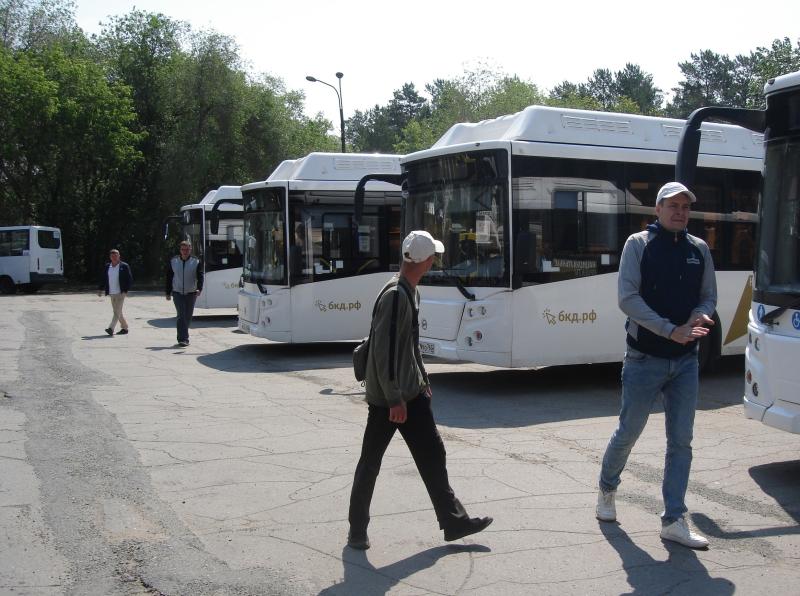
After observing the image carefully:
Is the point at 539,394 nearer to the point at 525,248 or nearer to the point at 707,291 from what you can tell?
the point at 525,248

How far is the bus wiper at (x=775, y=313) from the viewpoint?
644 centimetres

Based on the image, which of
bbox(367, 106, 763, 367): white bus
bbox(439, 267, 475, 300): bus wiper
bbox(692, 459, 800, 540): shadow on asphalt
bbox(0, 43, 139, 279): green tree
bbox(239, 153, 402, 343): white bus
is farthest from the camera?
bbox(0, 43, 139, 279): green tree

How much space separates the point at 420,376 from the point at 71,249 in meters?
43.9

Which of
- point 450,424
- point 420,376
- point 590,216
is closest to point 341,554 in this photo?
point 420,376

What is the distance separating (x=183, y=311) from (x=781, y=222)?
12.5 m

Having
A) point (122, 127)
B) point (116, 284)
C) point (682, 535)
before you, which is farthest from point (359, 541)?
point (122, 127)

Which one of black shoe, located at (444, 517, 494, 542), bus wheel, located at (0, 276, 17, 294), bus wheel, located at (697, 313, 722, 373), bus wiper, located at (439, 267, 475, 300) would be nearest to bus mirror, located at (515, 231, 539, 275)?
bus wiper, located at (439, 267, 475, 300)

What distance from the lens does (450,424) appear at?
9219mm

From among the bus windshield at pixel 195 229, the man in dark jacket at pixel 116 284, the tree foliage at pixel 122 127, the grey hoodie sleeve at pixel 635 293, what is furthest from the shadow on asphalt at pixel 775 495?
the tree foliage at pixel 122 127

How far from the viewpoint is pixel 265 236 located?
51.7ft

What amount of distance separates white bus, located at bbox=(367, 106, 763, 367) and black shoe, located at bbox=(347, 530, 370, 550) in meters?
5.38

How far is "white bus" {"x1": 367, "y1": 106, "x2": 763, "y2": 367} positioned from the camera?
34.6 ft

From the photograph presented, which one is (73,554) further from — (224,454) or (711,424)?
(711,424)

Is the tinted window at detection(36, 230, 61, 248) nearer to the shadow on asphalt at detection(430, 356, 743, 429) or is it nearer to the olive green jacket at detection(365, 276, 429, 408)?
the shadow on asphalt at detection(430, 356, 743, 429)
